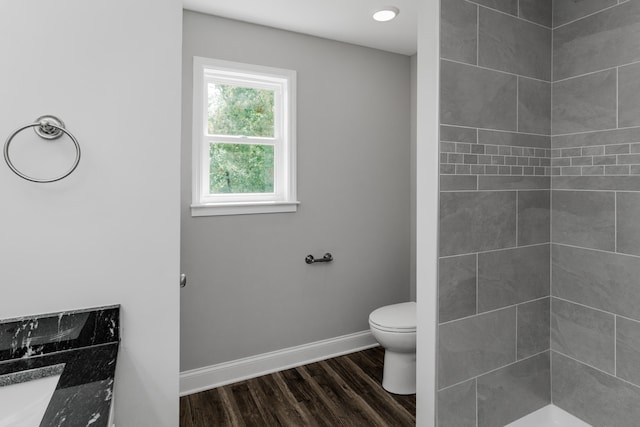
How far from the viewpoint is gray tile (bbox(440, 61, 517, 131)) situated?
1.52 m

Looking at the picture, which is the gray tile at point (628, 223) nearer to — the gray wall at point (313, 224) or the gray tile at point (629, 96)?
the gray tile at point (629, 96)

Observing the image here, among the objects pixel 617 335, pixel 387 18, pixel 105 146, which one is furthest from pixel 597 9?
pixel 105 146

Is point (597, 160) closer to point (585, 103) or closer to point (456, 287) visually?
point (585, 103)

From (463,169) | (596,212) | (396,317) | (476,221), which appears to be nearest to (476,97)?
(463,169)

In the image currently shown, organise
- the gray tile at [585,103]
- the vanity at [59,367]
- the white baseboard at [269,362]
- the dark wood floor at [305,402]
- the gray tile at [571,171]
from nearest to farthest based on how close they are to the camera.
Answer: the vanity at [59,367] < the gray tile at [585,103] < the gray tile at [571,171] < the dark wood floor at [305,402] < the white baseboard at [269,362]

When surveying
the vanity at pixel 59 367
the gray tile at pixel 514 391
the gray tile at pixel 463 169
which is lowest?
the gray tile at pixel 514 391

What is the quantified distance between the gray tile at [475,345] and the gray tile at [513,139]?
0.80 metres

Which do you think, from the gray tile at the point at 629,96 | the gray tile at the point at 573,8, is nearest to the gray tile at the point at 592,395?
the gray tile at the point at 629,96

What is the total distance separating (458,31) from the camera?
1.53 m

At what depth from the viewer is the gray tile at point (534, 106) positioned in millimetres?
1726

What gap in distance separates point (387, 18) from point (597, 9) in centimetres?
113

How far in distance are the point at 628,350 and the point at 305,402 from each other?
1.66 m

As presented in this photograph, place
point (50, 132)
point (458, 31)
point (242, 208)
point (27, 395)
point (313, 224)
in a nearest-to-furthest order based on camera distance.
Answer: point (27, 395) → point (50, 132) → point (458, 31) → point (242, 208) → point (313, 224)

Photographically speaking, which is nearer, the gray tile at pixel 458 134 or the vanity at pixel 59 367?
the vanity at pixel 59 367
